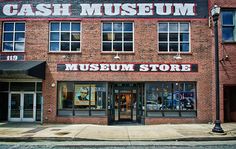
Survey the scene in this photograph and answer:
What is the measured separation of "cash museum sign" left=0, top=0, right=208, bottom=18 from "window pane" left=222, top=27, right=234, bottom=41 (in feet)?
5.71

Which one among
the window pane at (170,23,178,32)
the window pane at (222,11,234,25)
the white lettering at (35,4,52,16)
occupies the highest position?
the white lettering at (35,4,52,16)

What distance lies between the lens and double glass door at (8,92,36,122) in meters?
19.8

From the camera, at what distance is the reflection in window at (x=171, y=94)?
1928 cm

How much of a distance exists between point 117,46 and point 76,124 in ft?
20.7

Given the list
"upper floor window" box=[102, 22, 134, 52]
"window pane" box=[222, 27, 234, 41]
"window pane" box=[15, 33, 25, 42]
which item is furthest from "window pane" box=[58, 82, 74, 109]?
"window pane" box=[222, 27, 234, 41]

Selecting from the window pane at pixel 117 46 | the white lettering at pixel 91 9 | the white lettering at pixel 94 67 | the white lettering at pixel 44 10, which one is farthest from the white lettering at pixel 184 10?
the white lettering at pixel 44 10

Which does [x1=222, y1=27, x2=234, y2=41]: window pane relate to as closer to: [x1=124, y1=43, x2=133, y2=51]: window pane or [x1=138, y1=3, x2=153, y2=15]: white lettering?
[x1=138, y1=3, x2=153, y2=15]: white lettering

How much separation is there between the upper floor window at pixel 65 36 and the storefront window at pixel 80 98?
2.60 m

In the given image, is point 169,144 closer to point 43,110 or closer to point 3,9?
point 43,110

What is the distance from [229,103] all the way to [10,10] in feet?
→ 58.2

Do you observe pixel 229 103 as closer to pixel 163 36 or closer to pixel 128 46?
pixel 163 36

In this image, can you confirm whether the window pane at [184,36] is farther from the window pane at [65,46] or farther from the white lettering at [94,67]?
the window pane at [65,46]

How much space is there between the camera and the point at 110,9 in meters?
19.6

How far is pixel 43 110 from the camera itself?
62.9ft
